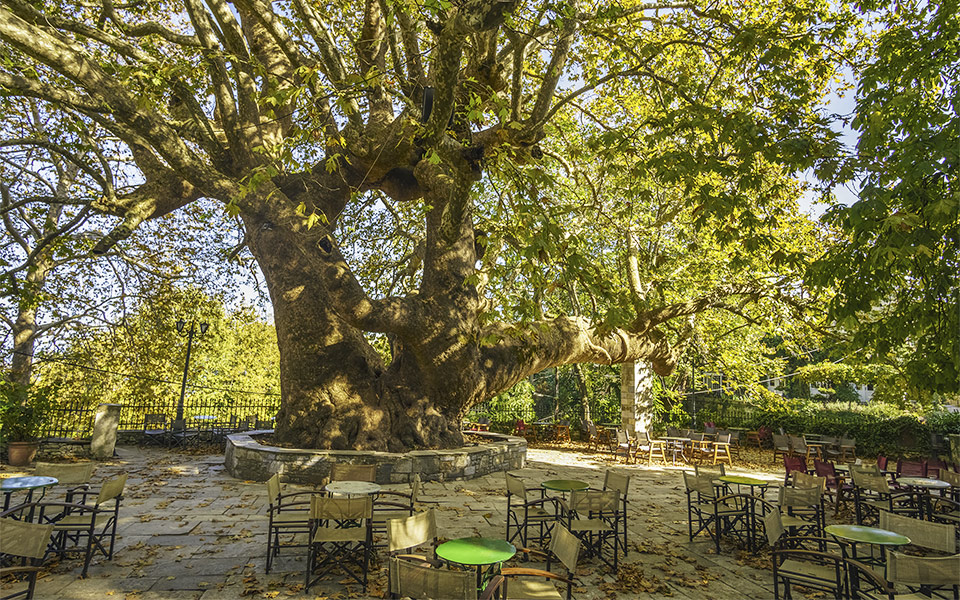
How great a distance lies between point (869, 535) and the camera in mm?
4332

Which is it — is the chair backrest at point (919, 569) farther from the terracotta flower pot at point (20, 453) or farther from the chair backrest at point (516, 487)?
the terracotta flower pot at point (20, 453)

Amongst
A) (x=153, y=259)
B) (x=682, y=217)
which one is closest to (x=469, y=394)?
(x=682, y=217)

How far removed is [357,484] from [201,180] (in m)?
5.62

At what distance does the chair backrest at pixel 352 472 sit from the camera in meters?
6.14

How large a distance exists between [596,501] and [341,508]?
8.93 feet

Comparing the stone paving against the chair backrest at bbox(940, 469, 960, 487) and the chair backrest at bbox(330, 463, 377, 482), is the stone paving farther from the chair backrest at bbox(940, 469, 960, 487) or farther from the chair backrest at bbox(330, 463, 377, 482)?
the chair backrest at bbox(940, 469, 960, 487)

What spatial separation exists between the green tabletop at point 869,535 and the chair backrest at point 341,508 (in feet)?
13.6

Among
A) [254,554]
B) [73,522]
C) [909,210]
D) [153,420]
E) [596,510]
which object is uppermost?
[909,210]

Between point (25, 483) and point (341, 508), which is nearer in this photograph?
point (341, 508)

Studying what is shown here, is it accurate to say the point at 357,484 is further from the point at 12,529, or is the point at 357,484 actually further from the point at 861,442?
the point at 861,442

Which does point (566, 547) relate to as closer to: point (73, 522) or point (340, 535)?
point (340, 535)

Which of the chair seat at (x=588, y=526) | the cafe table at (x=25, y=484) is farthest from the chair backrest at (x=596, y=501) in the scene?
the cafe table at (x=25, y=484)

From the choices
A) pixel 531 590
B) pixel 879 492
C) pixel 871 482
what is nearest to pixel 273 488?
pixel 531 590

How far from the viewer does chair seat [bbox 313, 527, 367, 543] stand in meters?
4.45
